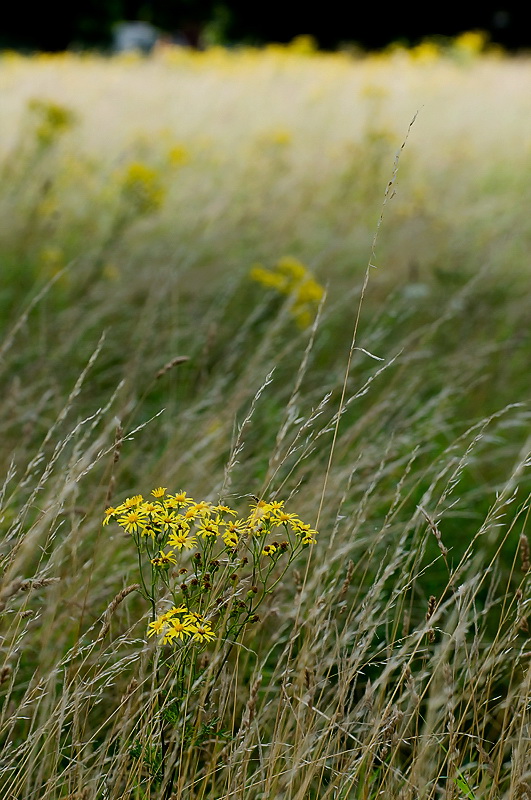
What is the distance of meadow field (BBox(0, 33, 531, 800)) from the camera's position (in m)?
1.46

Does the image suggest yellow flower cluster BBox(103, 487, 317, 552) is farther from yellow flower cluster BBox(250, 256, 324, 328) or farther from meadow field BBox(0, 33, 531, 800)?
yellow flower cluster BBox(250, 256, 324, 328)

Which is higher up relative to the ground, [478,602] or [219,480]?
[219,480]

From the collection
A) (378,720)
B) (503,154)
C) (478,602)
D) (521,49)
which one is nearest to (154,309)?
(478,602)

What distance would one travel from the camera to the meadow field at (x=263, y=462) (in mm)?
1459

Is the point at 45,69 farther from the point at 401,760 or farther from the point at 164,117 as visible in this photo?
the point at 401,760

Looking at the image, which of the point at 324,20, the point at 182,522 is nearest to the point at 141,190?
the point at 182,522

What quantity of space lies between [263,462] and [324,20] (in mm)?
22985

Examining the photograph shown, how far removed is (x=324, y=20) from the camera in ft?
75.8

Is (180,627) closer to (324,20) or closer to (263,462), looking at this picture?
(263,462)

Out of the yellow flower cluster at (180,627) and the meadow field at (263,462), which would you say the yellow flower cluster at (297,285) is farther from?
the yellow flower cluster at (180,627)

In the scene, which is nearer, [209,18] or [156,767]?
[156,767]

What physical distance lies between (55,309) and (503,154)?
4821 millimetres

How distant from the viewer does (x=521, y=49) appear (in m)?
22.7

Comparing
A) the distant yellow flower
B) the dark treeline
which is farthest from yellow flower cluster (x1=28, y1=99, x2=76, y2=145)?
the dark treeline
